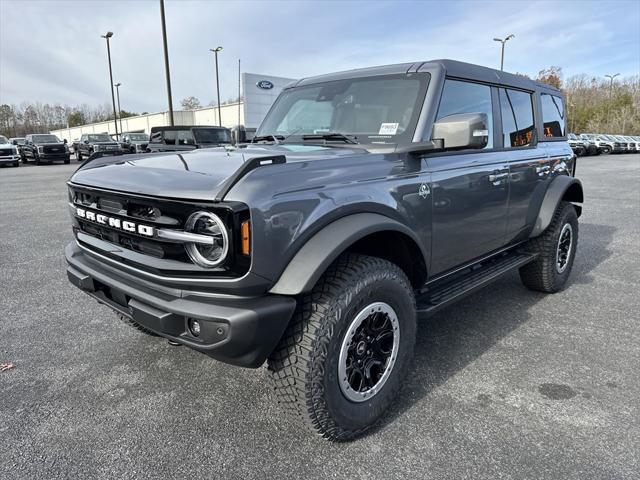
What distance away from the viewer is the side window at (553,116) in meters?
4.51

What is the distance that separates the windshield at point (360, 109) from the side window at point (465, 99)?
18cm

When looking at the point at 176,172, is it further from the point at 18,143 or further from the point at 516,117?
the point at 18,143

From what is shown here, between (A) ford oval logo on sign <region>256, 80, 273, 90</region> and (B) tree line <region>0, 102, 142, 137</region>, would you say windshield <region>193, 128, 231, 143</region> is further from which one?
(B) tree line <region>0, 102, 142, 137</region>

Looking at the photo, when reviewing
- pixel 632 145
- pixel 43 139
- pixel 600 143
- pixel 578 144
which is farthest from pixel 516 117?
pixel 632 145

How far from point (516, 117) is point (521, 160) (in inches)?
16.9

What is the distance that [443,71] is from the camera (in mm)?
3020

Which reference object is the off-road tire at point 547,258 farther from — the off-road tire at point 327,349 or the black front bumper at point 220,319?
the black front bumper at point 220,319

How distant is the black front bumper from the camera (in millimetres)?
1940

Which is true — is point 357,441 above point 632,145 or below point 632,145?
below

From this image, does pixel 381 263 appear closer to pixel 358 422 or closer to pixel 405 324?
pixel 405 324

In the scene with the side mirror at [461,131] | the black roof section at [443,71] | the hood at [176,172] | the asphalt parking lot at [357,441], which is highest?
the black roof section at [443,71]

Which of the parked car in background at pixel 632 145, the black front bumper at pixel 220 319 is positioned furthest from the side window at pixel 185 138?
the parked car in background at pixel 632 145

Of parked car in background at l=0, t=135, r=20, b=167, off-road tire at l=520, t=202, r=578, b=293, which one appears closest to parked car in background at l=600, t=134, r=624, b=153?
off-road tire at l=520, t=202, r=578, b=293

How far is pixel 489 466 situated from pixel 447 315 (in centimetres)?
191
